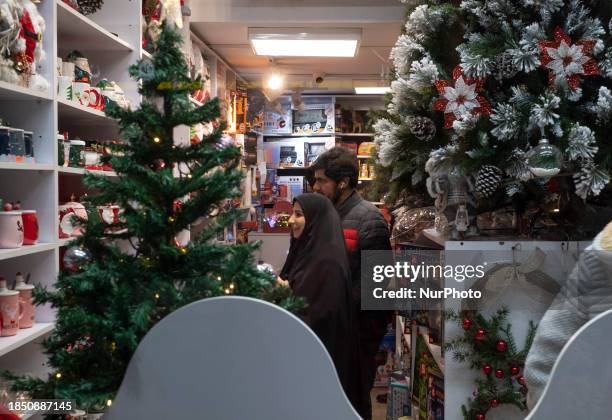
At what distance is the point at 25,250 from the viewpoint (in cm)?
190

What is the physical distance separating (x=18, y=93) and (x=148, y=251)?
3.82ft

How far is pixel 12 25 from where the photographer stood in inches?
67.9

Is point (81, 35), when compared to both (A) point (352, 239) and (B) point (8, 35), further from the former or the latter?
(A) point (352, 239)

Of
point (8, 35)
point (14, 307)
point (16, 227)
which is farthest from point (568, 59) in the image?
point (14, 307)

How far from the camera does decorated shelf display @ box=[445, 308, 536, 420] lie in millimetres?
1862

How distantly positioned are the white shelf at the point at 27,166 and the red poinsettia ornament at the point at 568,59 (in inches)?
62.9

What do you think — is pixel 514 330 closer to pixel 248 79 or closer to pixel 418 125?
pixel 418 125

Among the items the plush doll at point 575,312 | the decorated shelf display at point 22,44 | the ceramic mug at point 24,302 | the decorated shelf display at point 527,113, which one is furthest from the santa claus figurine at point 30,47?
the plush doll at point 575,312

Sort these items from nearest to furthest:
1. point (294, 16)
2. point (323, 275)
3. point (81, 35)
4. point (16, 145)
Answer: point (16, 145) < point (323, 275) < point (81, 35) < point (294, 16)

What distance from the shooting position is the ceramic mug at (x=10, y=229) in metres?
1.85

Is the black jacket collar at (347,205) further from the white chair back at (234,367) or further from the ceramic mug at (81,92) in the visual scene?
the white chair back at (234,367)

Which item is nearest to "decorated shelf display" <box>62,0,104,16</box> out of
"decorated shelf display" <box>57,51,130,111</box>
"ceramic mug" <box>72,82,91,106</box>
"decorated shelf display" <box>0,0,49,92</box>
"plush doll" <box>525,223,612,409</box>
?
"decorated shelf display" <box>57,51,130,111</box>

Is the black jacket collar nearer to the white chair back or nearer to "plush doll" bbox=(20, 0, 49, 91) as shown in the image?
"plush doll" bbox=(20, 0, 49, 91)

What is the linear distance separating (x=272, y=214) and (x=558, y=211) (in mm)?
3918
